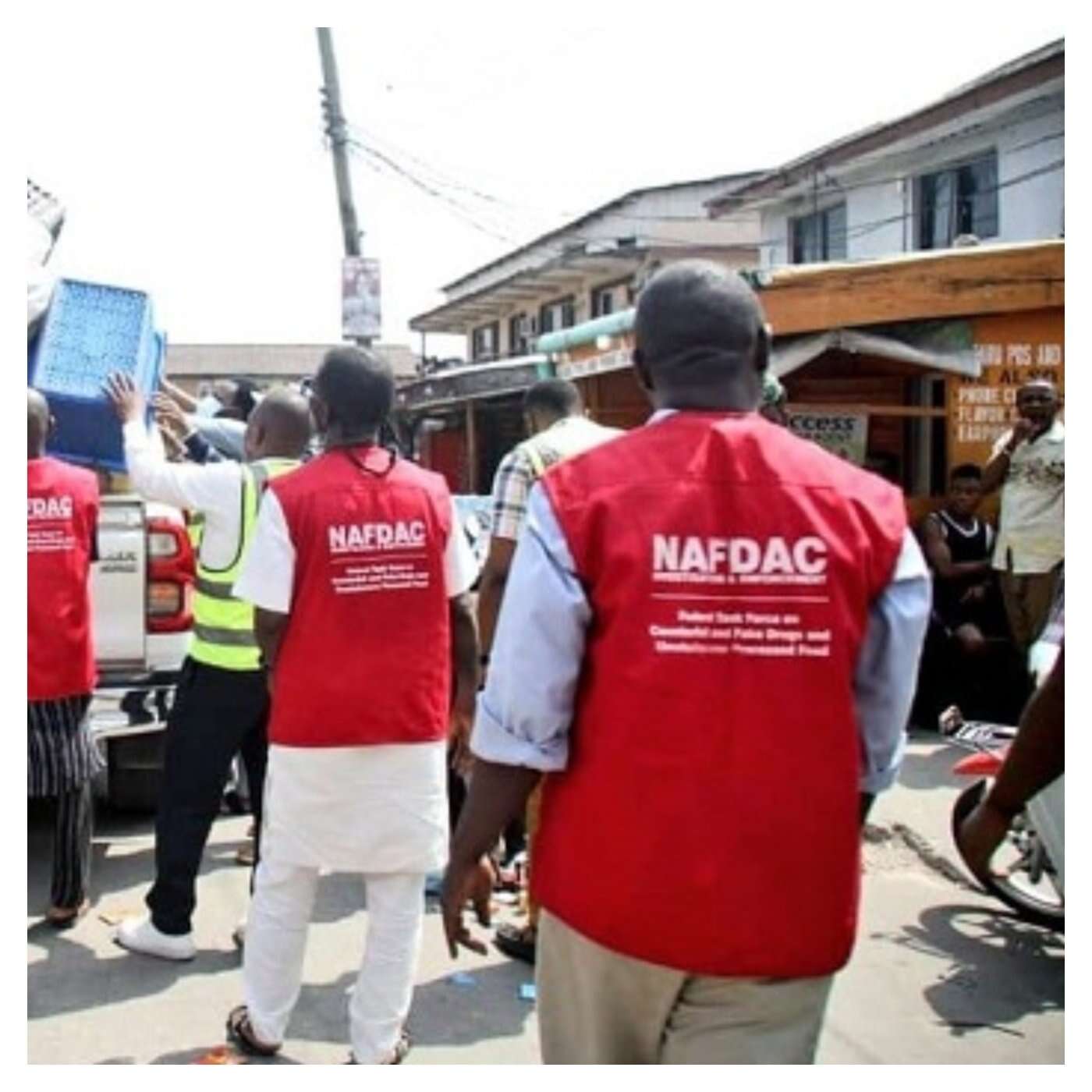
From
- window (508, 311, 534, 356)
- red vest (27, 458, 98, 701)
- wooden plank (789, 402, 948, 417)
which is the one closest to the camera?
red vest (27, 458, 98, 701)

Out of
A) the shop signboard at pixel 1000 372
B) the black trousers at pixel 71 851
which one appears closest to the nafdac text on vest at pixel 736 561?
the black trousers at pixel 71 851

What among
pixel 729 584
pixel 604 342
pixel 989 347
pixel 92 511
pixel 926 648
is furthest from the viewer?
pixel 604 342

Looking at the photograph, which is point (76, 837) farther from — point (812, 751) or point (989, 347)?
point (989, 347)

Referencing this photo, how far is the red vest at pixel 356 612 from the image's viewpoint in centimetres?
326

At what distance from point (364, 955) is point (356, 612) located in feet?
3.02

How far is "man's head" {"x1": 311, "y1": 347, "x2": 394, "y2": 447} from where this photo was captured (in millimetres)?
3453

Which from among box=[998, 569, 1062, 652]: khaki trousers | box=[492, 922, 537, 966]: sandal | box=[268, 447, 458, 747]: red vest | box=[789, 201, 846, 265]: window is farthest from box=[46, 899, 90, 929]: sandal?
box=[789, 201, 846, 265]: window

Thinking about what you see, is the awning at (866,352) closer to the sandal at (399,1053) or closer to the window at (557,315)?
the sandal at (399,1053)

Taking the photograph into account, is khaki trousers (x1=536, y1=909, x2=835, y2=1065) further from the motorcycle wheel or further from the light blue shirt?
the motorcycle wheel

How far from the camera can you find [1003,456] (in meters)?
7.34

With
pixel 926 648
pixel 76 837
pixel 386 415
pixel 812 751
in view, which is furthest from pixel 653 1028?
pixel 926 648

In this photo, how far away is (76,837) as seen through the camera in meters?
4.57

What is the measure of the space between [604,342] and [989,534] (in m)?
3.44

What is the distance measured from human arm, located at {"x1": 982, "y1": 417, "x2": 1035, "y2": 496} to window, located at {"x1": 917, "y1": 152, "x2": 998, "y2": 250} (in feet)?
26.5
